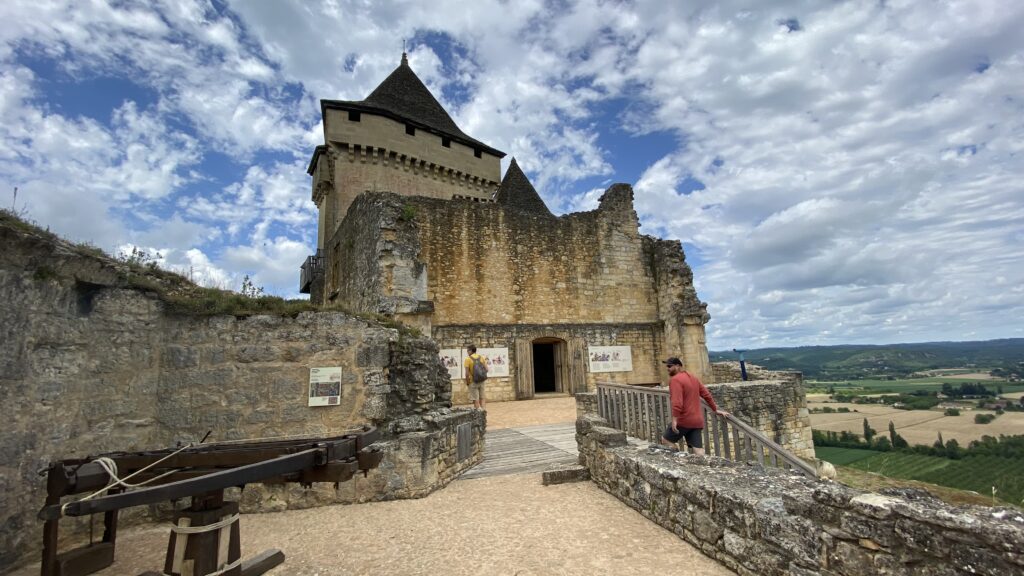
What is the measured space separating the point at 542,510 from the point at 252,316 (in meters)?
4.05

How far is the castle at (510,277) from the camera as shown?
12984mm

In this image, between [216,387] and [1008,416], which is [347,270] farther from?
[1008,416]

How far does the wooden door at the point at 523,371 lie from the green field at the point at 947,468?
1438cm

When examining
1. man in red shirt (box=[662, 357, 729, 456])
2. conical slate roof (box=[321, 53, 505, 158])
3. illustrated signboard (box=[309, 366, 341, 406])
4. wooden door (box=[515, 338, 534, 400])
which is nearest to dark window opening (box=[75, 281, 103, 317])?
illustrated signboard (box=[309, 366, 341, 406])

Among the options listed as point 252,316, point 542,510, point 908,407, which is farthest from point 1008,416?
point 252,316

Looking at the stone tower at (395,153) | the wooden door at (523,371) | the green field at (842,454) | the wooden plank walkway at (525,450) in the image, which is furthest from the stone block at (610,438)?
the green field at (842,454)

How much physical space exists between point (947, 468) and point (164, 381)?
29389 millimetres

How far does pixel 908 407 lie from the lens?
124ft

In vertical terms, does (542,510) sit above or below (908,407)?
above

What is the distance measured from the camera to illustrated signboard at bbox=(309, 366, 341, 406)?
536cm

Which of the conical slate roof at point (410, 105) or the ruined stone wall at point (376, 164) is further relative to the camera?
the conical slate roof at point (410, 105)

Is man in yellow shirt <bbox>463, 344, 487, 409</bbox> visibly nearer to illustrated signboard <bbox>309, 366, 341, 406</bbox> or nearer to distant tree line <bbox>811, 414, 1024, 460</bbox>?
illustrated signboard <bbox>309, 366, 341, 406</bbox>

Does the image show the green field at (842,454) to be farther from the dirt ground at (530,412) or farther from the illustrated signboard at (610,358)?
the dirt ground at (530,412)

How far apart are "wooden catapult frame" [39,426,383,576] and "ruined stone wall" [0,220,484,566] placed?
132 cm
